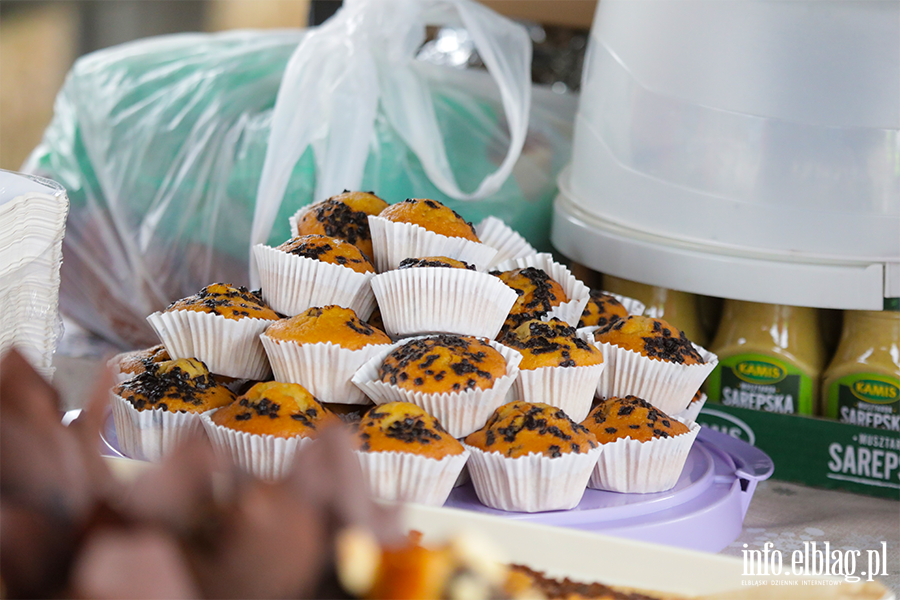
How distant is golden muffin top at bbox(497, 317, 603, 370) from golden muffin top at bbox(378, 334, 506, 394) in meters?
0.03

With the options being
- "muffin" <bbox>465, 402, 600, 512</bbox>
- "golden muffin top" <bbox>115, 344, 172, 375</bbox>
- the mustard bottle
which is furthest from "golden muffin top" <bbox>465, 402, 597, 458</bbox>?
the mustard bottle

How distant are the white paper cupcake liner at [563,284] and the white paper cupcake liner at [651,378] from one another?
59 mm

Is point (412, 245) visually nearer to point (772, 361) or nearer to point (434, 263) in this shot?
point (434, 263)

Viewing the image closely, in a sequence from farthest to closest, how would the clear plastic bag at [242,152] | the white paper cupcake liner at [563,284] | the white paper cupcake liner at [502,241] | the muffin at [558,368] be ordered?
the clear plastic bag at [242,152] < the white paper cupcake liner at [502,241] < the white paper cupcake liner at [563,284] < the muffin at [558,368]

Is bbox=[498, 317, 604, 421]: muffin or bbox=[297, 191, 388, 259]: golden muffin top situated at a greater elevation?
bbox=[297, 191, 388, 259]: golden muffin top

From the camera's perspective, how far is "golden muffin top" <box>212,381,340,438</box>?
69 cm

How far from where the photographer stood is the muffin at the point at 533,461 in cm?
68

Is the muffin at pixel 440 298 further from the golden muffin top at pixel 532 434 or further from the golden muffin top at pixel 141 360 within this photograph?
the golden muffin top at pixel 141 360

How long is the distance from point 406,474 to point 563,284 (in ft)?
1.19

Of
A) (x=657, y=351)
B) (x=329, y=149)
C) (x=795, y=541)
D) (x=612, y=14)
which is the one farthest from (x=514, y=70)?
(x=795, y=541)

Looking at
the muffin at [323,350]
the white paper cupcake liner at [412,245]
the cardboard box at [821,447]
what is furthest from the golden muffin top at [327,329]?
the cardboard box at [821,447]

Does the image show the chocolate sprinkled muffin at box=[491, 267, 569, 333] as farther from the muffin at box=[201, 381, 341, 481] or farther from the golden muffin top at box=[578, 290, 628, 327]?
the muffin at box=[201, 381, 341, 481]

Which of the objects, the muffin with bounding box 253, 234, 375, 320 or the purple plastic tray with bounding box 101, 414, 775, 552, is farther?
the muffin with bounding box 253, 234, 375, 320

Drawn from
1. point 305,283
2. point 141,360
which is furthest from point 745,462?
point 141,360
